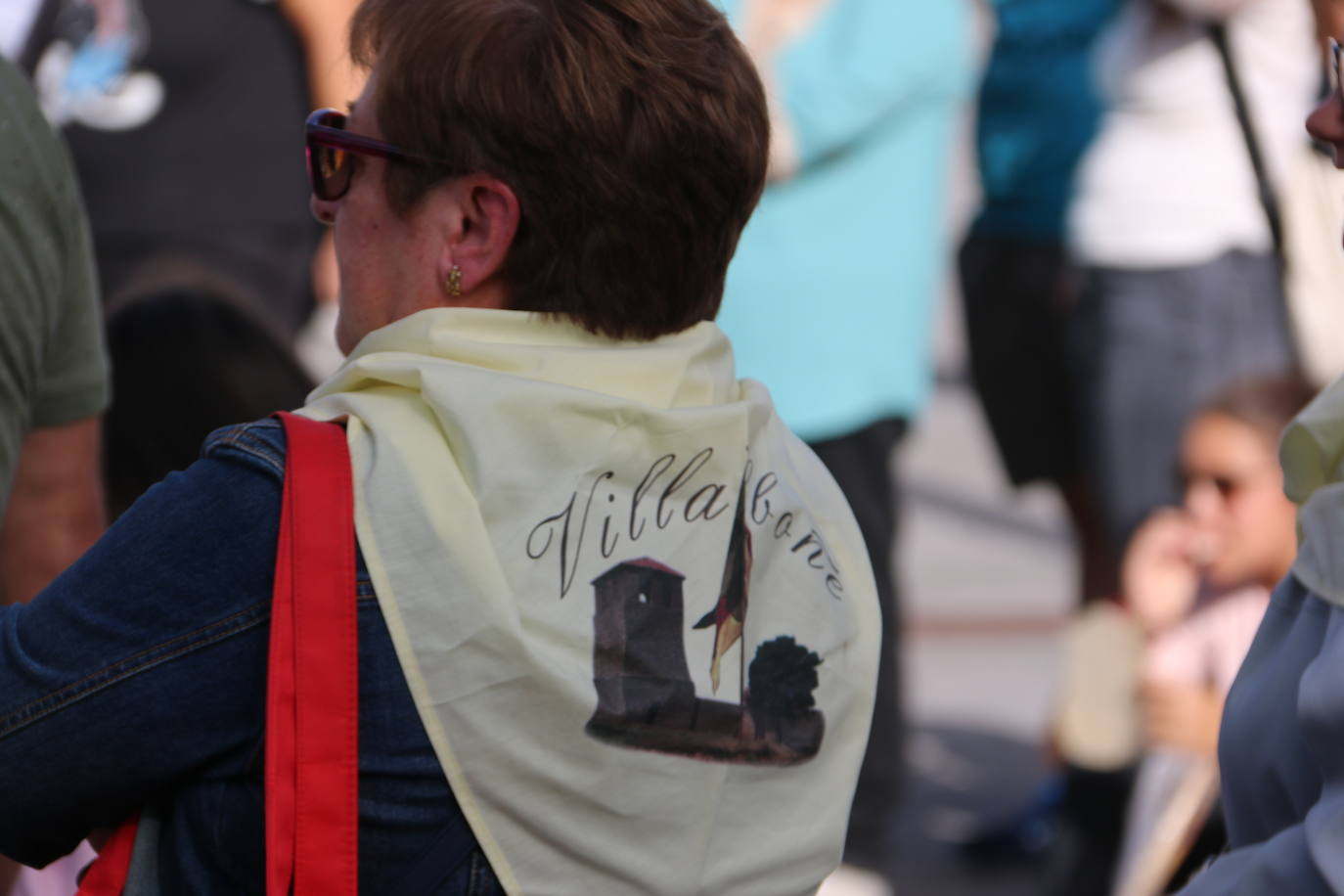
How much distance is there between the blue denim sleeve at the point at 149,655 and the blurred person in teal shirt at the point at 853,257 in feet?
6.58

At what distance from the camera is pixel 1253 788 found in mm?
1628

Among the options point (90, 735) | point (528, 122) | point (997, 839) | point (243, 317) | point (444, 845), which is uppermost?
point (528, 122)

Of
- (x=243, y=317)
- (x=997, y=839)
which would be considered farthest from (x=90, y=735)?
(x=997, y=839)

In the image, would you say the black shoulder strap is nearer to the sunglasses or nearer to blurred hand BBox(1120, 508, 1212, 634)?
blurred hand BBox(1120, 508, 1212, 634)

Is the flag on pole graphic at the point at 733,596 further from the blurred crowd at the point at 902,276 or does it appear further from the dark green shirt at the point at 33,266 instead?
the blurred crowd at the point at 902,276

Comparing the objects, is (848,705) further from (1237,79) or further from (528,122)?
(1237,79)

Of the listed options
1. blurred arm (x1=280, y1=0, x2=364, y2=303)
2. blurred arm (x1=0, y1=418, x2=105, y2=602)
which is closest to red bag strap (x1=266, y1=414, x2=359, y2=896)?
blurred arm (x1=0, y1=418, x2=105, y2=602)

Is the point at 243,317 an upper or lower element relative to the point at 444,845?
lower

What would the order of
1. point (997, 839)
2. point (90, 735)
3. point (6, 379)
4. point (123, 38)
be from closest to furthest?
point (90, 735) < point (6, 379) < point (123, 38) < point (997, 839)

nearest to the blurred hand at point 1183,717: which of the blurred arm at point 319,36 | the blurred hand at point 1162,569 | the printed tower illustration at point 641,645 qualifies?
the blurred hand at point 1162,569

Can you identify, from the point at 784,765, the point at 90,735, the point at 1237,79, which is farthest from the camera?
the point at 1237,79

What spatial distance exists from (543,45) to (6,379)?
2.48ft

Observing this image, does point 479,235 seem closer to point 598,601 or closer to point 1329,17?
point 598,601

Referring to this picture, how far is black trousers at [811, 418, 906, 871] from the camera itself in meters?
3.38
